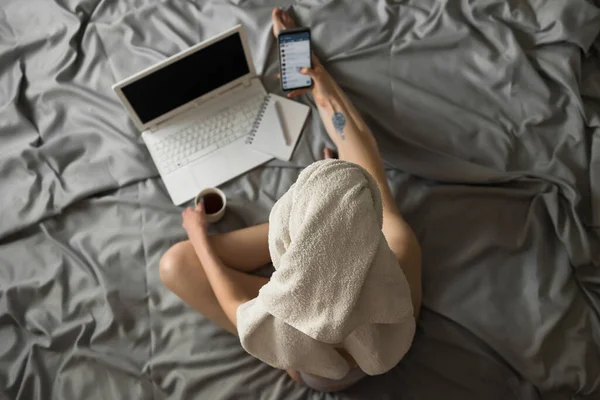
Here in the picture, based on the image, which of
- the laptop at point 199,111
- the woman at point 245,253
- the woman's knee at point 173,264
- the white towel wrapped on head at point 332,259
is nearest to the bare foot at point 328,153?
the woman at point 245,253

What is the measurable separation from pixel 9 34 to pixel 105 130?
1.37 feet

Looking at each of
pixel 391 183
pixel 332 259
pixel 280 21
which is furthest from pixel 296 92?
pixel 332 259

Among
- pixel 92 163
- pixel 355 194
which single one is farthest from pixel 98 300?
pixel 355 194

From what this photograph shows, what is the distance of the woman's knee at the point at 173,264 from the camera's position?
0.99 meters

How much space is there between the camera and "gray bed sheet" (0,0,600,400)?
0.93 metres

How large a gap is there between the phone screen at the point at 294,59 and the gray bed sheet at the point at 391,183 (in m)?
0.08

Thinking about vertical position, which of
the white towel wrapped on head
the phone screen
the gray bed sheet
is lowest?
the gray bed sheet

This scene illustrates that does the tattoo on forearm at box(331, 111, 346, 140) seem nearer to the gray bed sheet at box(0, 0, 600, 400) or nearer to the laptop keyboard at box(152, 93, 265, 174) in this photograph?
the gray bed sheet at box(0, 0, 600, 400)

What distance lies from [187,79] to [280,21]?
280 mm

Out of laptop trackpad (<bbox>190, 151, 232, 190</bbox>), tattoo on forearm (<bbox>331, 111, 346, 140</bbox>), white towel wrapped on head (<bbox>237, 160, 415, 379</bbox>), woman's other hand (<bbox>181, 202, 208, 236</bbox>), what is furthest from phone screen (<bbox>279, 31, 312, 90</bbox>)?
white towel wrapped on head (<bbox>237, 160, 415, 379</bbox>)

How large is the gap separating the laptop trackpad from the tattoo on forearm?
26 cm

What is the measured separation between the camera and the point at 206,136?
3.90 ft

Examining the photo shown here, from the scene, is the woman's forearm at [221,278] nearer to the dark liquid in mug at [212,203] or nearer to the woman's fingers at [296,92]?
the dark liquid in mug at [212,203]

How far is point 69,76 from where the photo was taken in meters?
1.26
